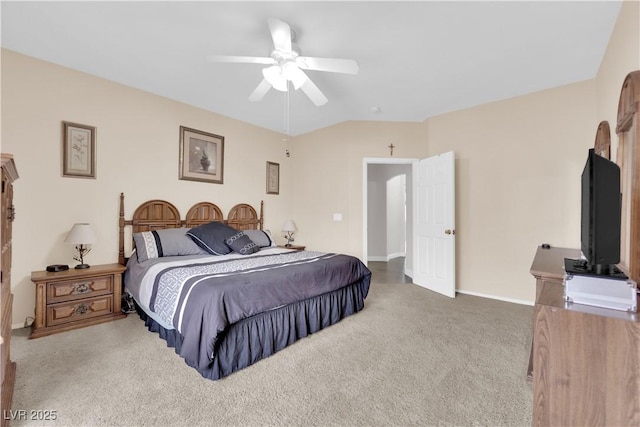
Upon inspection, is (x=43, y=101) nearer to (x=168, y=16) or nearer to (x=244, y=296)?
(x=168, y=16)

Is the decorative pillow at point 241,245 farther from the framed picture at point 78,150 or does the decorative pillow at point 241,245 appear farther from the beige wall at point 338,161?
the framed picture at point 78,150

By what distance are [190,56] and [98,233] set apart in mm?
2193

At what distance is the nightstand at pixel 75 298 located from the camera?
2.53 metres

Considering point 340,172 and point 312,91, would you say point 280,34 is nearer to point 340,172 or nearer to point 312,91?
point 312,91

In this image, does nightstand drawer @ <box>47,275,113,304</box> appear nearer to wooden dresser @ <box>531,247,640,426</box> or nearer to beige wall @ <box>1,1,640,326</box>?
beige wall @ <box>1,1,640,326</box>

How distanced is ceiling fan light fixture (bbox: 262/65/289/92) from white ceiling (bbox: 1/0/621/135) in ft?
0.94

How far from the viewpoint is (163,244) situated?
322cm

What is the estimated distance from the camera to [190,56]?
2.75m

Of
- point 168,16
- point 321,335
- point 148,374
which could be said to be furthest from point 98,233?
point 321,335

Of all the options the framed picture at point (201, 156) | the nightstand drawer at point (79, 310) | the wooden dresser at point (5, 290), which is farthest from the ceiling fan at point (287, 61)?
the nightstand drawer at point (79, 310)

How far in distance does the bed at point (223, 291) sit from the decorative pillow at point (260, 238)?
1.21 feet

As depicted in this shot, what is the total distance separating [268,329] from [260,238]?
2.05 m

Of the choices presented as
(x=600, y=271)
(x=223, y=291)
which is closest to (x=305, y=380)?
(x=223, y=291)

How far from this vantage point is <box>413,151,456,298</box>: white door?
3.87 m
